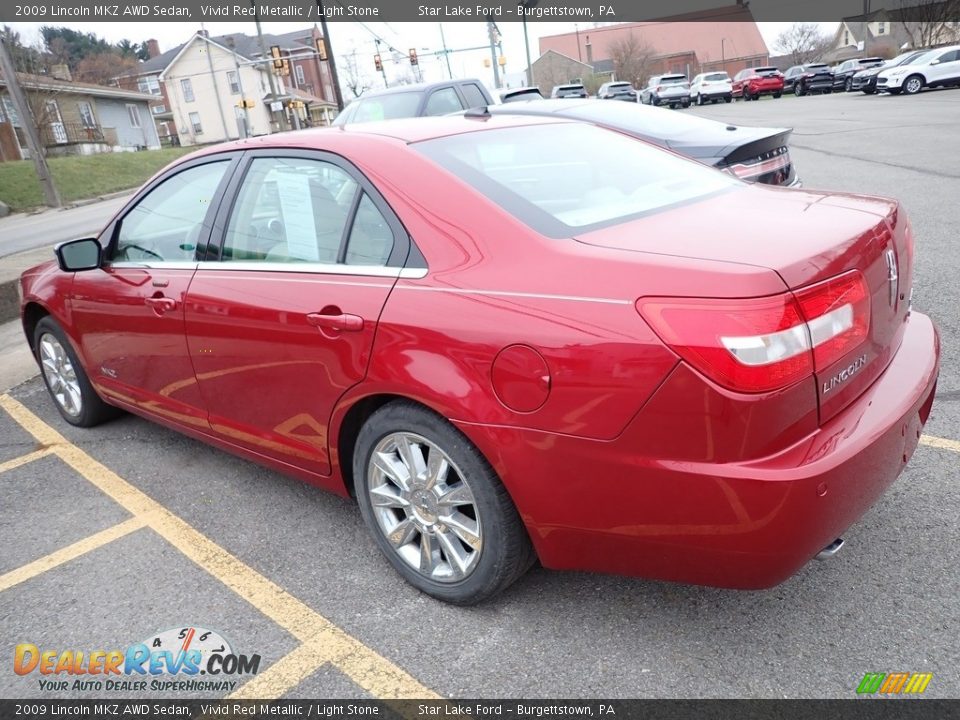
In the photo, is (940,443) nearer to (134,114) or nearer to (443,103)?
(443,103)

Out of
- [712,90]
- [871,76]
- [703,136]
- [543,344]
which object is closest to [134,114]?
[712,90]

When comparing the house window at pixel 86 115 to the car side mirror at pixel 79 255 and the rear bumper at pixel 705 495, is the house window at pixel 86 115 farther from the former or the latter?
the rear bumper at pixel 705 495

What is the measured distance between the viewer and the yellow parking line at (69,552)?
3.23 m

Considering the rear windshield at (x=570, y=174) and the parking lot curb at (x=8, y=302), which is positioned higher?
the rear windshield at (x=570, y=174)

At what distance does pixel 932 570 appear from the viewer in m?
2.65

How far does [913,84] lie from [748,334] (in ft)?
109

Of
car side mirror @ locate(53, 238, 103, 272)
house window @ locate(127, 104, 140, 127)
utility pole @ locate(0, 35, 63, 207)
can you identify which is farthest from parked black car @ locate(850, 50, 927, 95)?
house window @ locate(127, 104, 140, 127)

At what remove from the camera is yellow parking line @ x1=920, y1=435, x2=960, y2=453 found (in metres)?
3.41

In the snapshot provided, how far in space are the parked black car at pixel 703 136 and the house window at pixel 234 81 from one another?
67998mm

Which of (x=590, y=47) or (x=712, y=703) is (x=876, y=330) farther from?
(x=590, y=47)

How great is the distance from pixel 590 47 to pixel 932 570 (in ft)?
346

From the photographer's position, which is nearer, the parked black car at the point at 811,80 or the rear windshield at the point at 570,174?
the rear windshield at the point at 570,174

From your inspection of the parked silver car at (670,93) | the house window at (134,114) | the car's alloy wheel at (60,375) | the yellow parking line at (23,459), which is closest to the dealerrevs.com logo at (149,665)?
the yellow parking line at (23,459)

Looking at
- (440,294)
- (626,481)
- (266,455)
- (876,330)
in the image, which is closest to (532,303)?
(440,294)
